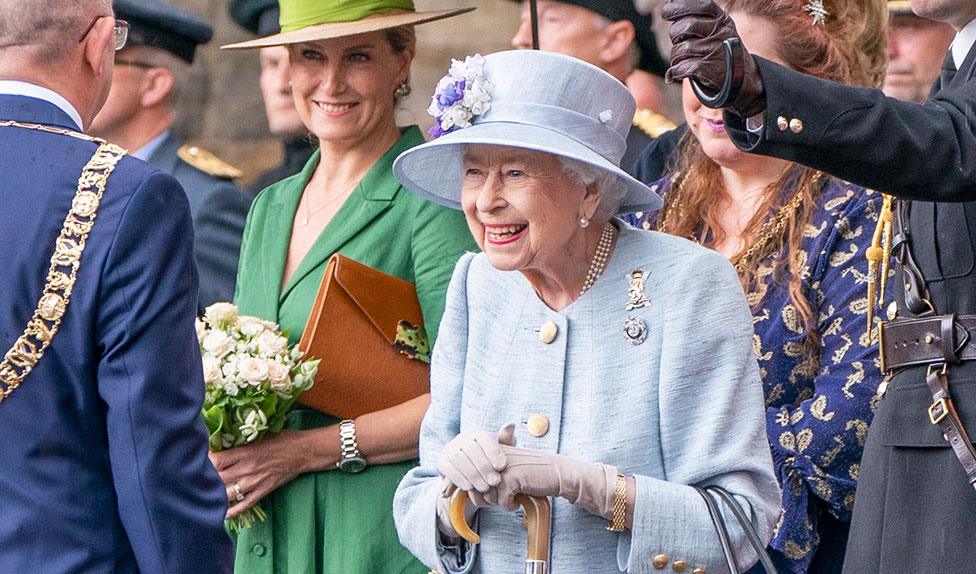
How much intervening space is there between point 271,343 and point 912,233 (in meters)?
1.61

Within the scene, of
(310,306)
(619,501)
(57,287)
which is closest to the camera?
(57,287)

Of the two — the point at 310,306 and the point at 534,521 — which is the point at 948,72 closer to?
the point at 534,521

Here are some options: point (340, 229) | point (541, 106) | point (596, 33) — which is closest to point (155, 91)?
point (596, 33)

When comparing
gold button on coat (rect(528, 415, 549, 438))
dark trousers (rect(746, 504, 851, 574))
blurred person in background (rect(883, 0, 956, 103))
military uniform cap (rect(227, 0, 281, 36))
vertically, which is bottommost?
dark trousers (rect(746, 504, 851, 574))

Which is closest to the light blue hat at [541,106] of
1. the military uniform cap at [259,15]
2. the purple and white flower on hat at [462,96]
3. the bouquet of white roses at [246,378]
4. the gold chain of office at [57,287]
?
the purple and white flower on hat at [462,96]

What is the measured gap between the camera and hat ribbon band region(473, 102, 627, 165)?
3492 millimetres

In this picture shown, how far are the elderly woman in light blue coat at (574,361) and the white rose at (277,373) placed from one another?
0.56 meters

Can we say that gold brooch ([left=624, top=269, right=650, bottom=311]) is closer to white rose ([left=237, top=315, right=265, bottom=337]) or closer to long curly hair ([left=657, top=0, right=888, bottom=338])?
long curly hair ([left=657, top=0, right=888, bottom=338])

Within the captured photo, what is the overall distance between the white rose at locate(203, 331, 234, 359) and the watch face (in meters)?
0.42

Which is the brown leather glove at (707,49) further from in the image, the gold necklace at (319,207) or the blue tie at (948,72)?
the gold necklace at (319,207)

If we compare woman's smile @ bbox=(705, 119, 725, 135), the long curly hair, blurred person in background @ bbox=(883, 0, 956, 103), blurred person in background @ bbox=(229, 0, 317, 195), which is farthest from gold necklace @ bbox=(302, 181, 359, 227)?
blurred person in background @ bbox=(229, 0, 317, 195)

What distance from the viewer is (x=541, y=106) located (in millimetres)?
3504

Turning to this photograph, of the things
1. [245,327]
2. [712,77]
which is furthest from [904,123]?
[245,327]

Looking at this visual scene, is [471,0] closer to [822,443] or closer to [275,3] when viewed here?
[275,3]
